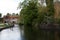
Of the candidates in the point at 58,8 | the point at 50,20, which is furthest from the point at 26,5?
the point at 58,8

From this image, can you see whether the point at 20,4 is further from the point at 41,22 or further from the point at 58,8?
the point at 58,8

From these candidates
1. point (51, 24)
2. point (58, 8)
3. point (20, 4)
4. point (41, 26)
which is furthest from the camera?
point (20, 4)

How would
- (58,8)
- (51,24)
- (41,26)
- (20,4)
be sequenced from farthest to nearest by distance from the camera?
(20,4)
(41,26)
(51,24)
(58,8)

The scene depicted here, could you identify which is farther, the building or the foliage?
the foliage

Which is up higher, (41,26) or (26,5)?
(26,5)

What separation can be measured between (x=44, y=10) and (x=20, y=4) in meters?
12.4

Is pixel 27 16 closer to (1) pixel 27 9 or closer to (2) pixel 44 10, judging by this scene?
(1) pixel 27 9

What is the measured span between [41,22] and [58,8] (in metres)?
9.30

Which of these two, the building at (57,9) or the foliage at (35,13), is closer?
the building at (57,9)

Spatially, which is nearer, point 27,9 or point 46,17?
point 46,17

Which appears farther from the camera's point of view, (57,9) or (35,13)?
(35,13)

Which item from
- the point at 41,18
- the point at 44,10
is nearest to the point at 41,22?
the point at 41,18

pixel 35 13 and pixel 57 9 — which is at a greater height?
pixel 57 9

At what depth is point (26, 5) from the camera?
52969 millimetres
